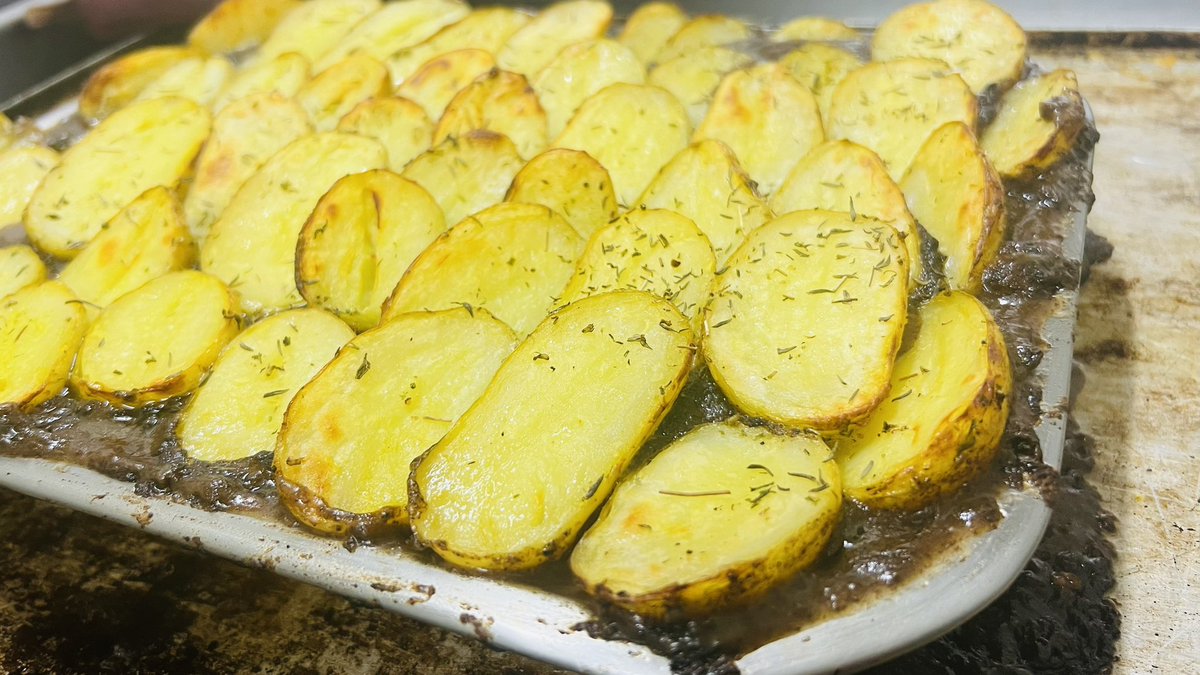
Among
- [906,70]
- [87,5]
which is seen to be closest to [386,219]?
[906,70]

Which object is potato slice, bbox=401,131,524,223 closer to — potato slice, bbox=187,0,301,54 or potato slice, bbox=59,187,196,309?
potato slice, bbox=59,187,196,309

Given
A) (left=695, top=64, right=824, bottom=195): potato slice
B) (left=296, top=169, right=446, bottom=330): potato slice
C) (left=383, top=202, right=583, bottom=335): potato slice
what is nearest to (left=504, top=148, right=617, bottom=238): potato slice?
(left=383, top=202, right=583, bottom=335): potato slice

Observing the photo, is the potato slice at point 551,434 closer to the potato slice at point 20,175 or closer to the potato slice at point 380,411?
the potato slice at point 380,411

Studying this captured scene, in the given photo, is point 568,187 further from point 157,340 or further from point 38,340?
point 38,340

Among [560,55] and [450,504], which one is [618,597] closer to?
[450,504]

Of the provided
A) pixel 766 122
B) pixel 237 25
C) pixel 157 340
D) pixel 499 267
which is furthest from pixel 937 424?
pixel 237 25

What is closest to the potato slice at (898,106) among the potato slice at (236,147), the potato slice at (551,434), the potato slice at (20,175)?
the potato slice at (551,434)
